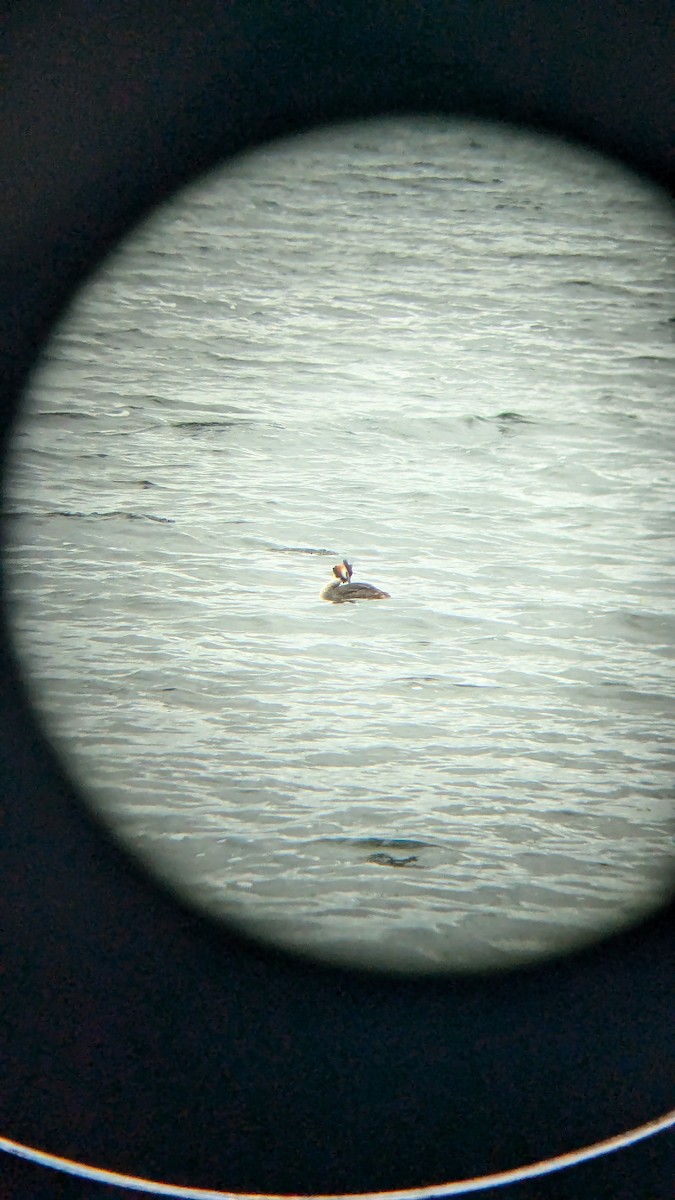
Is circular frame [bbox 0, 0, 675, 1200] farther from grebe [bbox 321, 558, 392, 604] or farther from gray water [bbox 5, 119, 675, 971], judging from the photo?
grebe [bbox 321, 558, 392, 604]

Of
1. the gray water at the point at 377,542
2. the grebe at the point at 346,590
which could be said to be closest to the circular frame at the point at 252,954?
the gray water at the point at 377,542

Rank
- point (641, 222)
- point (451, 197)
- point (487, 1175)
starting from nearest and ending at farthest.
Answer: point (487, 1175)
point (641, 222)
point (451, 197)

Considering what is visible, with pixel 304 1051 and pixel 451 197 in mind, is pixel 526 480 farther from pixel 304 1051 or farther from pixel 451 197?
pixel 304 1051

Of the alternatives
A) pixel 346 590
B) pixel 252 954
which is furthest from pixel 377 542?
pixel 252 954

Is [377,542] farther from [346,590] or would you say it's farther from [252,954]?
[252,954]

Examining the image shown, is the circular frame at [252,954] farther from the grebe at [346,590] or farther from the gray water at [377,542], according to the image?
the grebe at [346,590]

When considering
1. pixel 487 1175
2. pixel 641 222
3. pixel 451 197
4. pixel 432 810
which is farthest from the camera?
pixel 451 197

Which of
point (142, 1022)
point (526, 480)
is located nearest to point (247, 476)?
point (526, 480)
